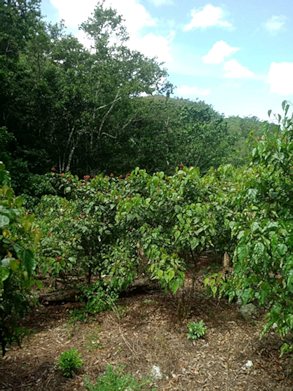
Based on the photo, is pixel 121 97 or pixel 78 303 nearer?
pixel 78 303

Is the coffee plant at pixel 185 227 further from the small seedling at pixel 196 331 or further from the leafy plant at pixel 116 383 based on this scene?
the leafy plant at pixel 116 383

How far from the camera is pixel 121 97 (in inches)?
632

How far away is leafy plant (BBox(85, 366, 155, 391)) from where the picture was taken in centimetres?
270

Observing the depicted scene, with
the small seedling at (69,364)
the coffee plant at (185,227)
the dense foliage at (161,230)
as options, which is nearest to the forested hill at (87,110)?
the dense foliage at (161,230)

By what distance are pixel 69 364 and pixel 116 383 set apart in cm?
47

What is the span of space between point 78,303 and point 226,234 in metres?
2.12

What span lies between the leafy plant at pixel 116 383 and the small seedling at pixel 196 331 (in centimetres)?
78

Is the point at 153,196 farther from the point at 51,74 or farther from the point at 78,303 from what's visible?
the point at 51,74

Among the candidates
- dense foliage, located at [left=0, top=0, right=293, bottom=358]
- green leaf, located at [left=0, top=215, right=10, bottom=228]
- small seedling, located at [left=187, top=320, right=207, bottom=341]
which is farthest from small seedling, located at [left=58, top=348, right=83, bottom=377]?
green leaf, located at [left=0, top=215, right=10, bottom=228]

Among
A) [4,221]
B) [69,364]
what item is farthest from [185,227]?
[4,221]

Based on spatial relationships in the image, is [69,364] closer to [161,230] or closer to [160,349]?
[160,349]

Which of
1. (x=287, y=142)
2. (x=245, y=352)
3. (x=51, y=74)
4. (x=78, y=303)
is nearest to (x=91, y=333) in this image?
(x=78, y=303)

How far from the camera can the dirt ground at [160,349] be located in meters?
2.96

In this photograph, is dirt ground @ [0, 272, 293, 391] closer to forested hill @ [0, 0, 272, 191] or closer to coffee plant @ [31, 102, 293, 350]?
coffee plant @ [31, 102, 293, 350]
